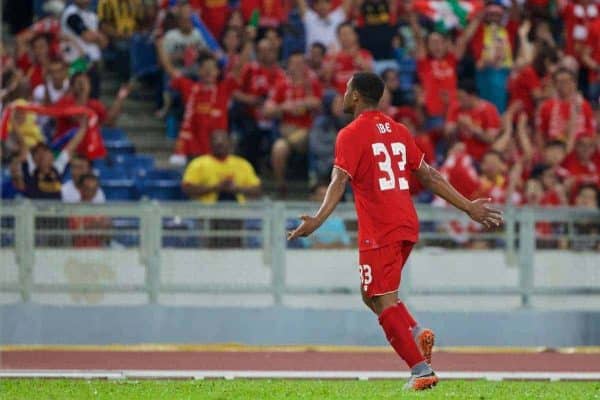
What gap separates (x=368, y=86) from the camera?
11.1 m

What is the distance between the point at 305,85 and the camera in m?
20.3

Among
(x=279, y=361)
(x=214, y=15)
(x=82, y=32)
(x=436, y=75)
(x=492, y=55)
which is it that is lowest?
(x=279, y=361)

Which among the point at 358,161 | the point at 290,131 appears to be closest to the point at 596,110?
the point at 290,131

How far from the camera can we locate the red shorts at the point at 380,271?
10922 mm

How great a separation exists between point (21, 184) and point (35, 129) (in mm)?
1003

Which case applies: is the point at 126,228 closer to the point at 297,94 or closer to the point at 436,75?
the point at 297,94

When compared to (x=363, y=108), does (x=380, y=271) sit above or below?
below

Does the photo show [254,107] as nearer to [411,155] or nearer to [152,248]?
[152,248]

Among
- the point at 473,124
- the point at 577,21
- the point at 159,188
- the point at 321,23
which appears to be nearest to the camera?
the point at 159,188

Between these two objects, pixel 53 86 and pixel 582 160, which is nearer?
pixel 53 86

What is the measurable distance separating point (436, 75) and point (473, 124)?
3.01 ft

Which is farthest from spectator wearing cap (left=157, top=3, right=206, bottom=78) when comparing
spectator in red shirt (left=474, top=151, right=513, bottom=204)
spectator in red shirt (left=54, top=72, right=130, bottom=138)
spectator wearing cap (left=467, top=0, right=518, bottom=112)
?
spectator in red shirt (left=474, top=151, right=513, bottom=204)

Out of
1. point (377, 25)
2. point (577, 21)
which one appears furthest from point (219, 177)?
point (577, 21)

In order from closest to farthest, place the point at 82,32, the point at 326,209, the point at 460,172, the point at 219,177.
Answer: the point at 326,209, the point at 219,177, the point at 460,172, the point at 82,32
